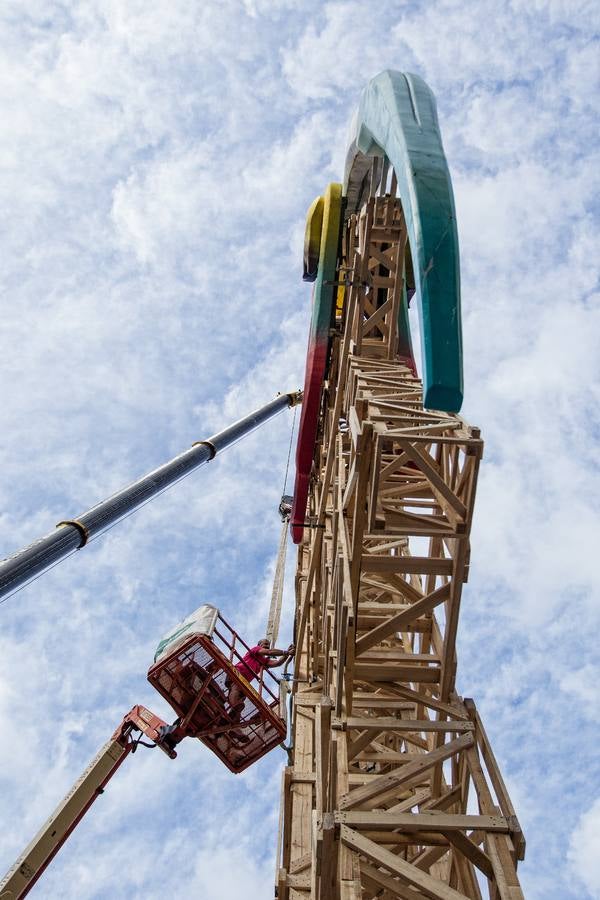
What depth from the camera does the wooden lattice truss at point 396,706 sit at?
6.77 metres

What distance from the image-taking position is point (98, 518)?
45.7 feet

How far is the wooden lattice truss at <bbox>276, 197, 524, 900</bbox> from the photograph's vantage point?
6.77 metres

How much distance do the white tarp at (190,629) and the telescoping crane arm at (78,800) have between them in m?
2.12

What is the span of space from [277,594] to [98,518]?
24977 mm

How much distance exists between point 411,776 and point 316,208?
15.0 metres

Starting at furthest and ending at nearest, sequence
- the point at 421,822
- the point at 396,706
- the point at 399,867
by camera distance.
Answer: the point at 396,706 < the point at 421,822 < the point at 399,867

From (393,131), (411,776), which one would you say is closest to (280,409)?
(393,131)

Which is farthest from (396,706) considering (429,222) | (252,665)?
(252,665)

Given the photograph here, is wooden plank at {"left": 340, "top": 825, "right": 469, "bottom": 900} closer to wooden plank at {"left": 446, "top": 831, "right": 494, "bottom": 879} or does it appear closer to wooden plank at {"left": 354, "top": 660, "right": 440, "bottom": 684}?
wooden plank at {"left": 446, "top": 831, "right": 494, "bottom": 879}

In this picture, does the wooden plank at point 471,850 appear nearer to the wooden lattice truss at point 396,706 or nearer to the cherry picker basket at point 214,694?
the wooden lattice truss at point 396,706

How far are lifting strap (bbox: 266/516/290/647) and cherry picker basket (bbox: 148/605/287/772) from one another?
12906 mm

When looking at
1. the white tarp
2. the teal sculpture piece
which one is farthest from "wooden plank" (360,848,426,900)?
the white tarp

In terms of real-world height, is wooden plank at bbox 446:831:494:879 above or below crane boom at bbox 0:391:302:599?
below

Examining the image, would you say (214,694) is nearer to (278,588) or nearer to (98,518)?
(98,518)
